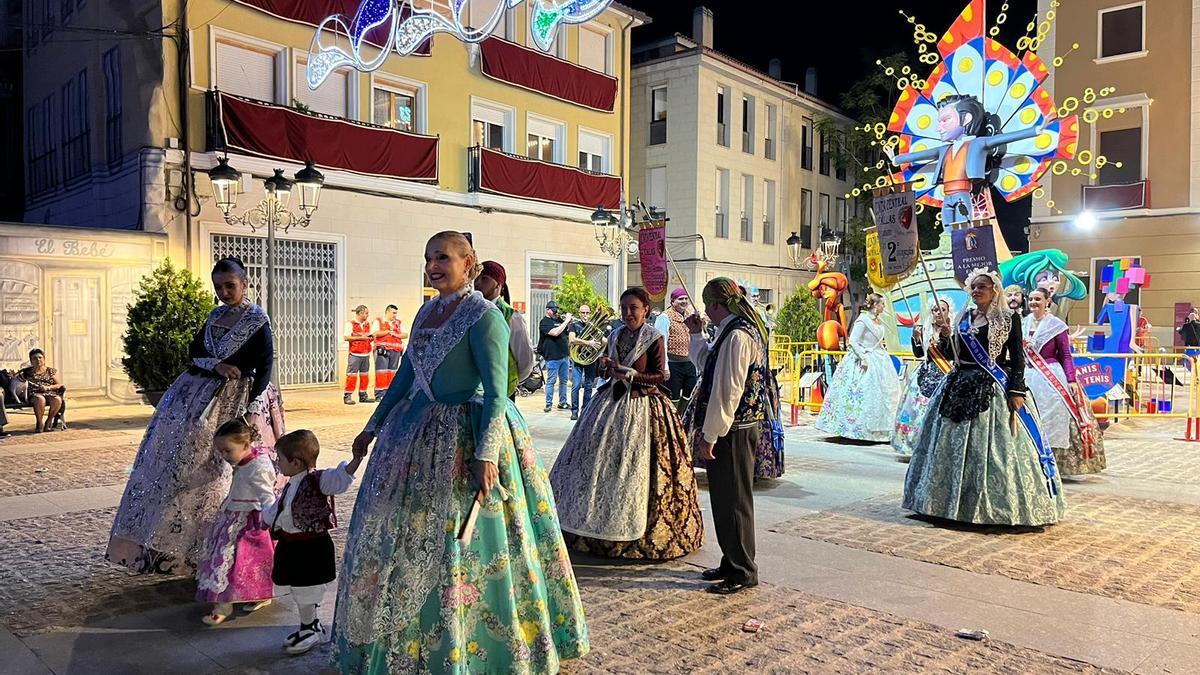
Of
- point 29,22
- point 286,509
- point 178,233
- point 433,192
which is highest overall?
point 29,22

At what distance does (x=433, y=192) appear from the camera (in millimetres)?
17469

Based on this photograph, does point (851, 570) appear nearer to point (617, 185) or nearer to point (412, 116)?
point (412, 116)

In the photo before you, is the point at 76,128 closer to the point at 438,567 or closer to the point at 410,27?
the point at 410,27

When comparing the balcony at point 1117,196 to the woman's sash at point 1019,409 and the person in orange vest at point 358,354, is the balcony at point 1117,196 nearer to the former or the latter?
the person in orange vest at point 358,354

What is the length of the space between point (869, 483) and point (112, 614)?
5.93m

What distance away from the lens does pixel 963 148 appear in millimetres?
12078

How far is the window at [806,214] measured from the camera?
30391 millimetres

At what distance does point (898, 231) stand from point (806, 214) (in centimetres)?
2402

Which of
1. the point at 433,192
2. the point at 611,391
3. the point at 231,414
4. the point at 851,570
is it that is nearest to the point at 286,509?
the point at 231,414

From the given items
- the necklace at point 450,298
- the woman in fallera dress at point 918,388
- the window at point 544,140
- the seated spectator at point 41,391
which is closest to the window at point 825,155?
the window at point 544,140

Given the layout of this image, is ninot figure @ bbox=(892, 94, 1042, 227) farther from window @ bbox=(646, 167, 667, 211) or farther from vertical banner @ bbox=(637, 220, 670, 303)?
window @ bbox=(646, 167, 667, 211)

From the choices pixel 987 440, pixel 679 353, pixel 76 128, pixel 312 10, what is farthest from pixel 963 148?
pixel 76 128

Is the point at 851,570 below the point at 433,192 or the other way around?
below

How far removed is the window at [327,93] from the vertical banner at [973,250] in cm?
1160
